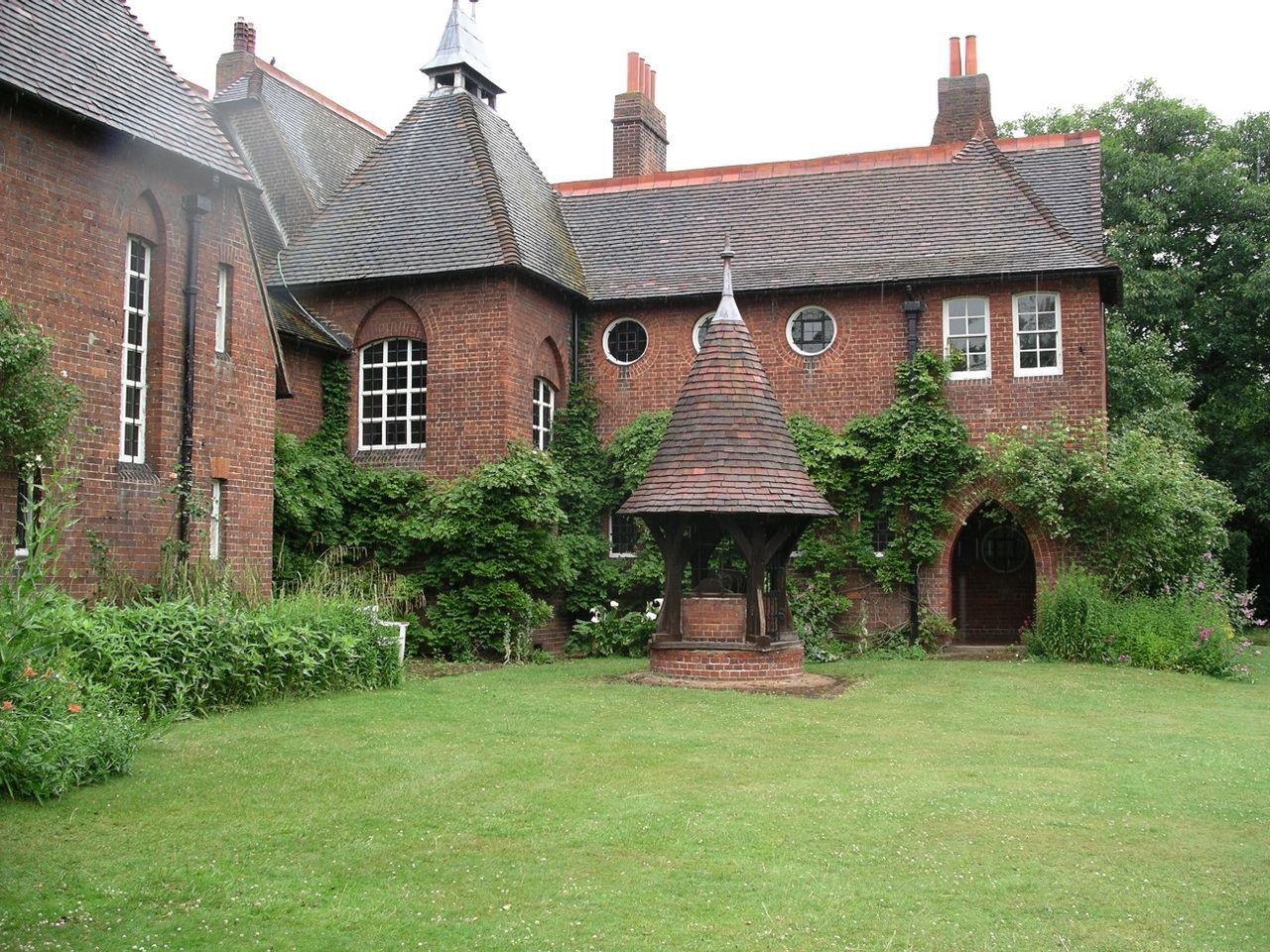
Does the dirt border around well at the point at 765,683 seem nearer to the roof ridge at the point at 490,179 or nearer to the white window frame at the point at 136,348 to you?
the white window frame at the point at 136,348

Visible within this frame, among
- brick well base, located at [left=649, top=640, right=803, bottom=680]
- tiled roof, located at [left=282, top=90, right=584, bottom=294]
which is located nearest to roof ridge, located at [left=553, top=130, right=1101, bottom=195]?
tiled roof, located at [left=282, top=90, right=584, bottom=294]

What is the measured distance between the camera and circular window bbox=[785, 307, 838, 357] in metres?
22.7

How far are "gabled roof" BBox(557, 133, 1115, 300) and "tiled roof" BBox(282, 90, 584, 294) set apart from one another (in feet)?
4.24

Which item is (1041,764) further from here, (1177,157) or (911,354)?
(1177,157)

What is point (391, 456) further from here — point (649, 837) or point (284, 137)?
point (649, 837)

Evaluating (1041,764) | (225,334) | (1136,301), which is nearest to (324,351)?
(225,334)

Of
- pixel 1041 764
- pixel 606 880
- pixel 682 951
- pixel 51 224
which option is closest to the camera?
pixel 682 951

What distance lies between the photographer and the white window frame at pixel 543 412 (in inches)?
898

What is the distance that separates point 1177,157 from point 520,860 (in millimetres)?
34376

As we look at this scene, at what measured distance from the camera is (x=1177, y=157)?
3575 centimetres

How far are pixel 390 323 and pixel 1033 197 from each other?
11.5 meters

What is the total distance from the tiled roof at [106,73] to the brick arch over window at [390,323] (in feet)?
17.7

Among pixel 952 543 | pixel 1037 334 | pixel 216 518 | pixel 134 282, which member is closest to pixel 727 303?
pixel 952 543

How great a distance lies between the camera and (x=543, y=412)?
2306 cm
